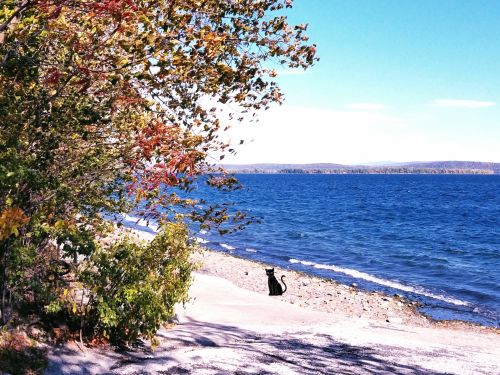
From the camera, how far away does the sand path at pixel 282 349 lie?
9070 mm

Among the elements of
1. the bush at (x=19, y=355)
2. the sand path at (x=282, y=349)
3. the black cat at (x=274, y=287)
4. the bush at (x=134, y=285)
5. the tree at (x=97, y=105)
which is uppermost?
the tree at (x=97, y=105)

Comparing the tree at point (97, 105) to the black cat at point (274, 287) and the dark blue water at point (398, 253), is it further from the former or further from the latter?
the black cat at point (274, 287)

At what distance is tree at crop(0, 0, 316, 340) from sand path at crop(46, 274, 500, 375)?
6.92 ft

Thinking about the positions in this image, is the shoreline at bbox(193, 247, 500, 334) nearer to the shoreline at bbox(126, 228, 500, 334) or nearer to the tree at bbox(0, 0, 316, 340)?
the shoreline at bbox(126, 228, 500, 334)

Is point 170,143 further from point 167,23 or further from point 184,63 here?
point 167,23

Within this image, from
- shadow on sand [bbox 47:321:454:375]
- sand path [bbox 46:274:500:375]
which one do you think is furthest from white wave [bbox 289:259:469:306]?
shadow on sand [bbox 47:321:454:375]

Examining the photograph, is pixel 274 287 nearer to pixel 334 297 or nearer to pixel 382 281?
pixel 334 297

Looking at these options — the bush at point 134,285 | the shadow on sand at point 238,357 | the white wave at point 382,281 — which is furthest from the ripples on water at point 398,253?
the bush at point 134,285

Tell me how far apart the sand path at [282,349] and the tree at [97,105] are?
6.92ft

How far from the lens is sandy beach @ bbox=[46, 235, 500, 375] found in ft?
30.2

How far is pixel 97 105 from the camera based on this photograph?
25.6 ft

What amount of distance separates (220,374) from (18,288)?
4202mm

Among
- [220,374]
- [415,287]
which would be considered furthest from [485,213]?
[220,374]

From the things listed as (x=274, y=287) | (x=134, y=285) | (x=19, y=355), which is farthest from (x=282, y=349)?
(x=274, y=287)
